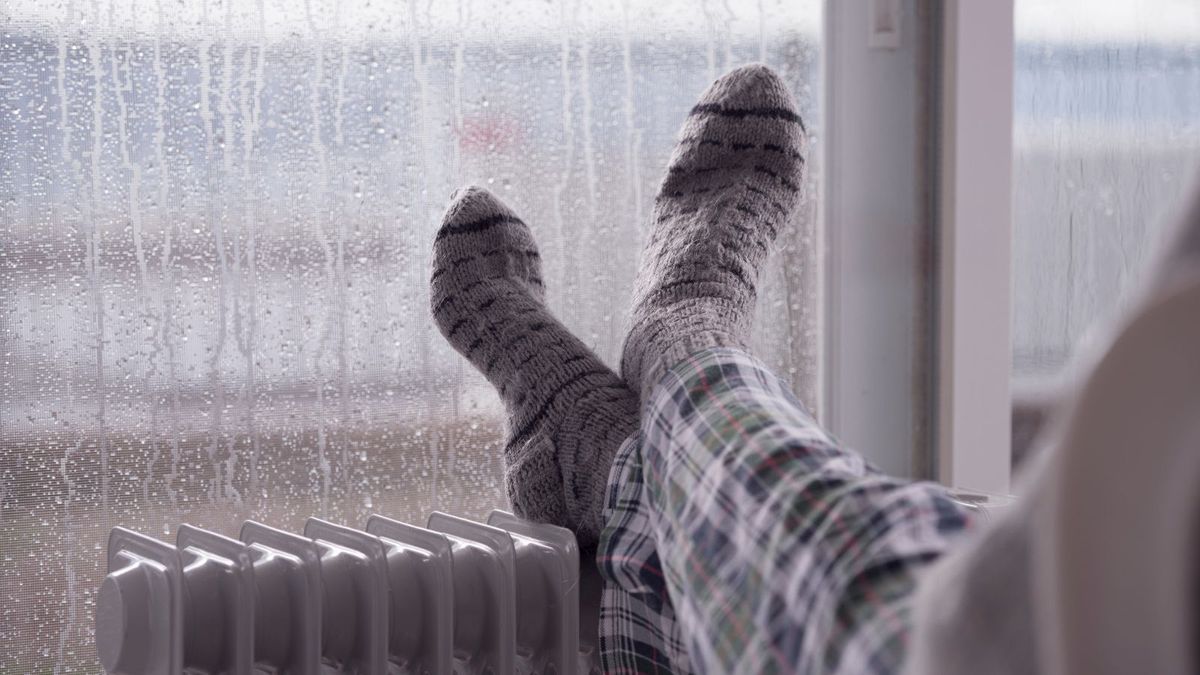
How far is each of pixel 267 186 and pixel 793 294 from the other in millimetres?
633

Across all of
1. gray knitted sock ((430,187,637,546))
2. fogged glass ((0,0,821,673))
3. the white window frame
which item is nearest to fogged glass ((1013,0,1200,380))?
the white window frame

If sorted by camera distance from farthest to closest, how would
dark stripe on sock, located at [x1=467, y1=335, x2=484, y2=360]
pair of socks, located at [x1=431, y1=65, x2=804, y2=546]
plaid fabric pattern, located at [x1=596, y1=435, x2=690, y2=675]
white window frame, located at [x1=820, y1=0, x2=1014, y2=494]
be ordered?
1. white window frame, located at [x1=820, y1=0, x2=1014, y2=494]
2. dark stripe on sock, located at [x1=467, y1=335, x2=484, y2=360]
3. pair of socks, located at [x1=431, y1=65, x2=804, y2=546]
4. plaid fabric pattern, located at [x1=596, y1=435, x2=690, y2=675]

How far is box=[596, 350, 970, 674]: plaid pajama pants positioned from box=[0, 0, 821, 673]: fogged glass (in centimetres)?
52

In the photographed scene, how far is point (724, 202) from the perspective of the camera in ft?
3.21

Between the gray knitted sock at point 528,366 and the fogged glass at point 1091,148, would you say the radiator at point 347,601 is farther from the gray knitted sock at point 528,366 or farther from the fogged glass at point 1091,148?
the fogged glass at point 1091,148

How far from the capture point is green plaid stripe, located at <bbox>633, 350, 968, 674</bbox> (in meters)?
0.36

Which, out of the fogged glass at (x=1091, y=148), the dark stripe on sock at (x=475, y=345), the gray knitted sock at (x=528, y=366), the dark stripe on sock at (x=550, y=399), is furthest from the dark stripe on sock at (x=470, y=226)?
the fogged glass at (x=1091, y=148)

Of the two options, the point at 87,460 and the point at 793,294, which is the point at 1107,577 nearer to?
the point at 87,460

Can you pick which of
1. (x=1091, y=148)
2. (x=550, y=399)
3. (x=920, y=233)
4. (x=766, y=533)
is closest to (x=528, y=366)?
(x=550, y=399)

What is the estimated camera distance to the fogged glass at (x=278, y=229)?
3.08 feet

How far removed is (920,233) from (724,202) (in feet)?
1.40

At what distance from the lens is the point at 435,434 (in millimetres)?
1137

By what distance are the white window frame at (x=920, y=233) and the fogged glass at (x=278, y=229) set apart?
0.32ft

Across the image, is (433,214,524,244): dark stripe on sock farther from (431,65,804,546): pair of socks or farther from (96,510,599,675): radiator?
(96,510,599,675): radiator
